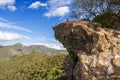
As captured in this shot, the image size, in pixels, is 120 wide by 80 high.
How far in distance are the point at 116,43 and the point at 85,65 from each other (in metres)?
3.53

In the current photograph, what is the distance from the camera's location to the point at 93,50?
74.2 feet

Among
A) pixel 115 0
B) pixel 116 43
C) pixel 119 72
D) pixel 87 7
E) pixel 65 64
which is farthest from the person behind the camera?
pixel 65 64

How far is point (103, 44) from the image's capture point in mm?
22484

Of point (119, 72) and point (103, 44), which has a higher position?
point (103, 44)

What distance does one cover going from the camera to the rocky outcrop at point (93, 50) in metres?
21.6

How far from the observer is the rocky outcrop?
2162cm

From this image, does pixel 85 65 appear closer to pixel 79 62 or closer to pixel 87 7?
pixel 79 62

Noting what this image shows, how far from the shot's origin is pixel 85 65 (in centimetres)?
2242

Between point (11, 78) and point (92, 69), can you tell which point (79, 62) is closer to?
point (92, 69)

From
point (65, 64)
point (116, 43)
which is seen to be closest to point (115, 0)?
point (116, 43)

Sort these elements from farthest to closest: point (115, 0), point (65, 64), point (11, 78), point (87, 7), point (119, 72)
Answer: point (11, 78), point (65, 64), point (87, 7), point (115, 0), point (119, 72)

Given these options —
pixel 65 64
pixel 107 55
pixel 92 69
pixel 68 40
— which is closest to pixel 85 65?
pixel 92 69

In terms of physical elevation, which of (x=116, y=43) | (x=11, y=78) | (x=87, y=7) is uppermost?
(x=87, y=7)

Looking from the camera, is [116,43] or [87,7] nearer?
[116,43]
